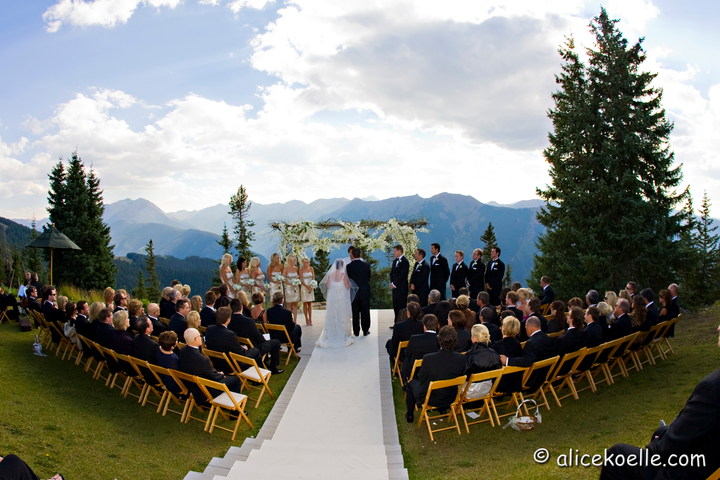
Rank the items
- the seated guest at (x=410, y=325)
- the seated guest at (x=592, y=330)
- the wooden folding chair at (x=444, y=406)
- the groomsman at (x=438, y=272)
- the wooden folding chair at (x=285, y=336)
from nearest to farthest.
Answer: the wooden folding chair at (x=444, y=406)
the seated guest at (x=592, y=330)
the seated guest at (x=410, y=325)
the wooden folding chair at (x=285, y=336)
the groomsman at (x=438, y=272)

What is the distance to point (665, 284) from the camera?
692 inches

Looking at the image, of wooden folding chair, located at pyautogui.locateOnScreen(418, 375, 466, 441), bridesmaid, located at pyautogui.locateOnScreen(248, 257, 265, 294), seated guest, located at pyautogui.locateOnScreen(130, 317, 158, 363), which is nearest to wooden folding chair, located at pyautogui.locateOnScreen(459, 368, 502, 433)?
wooden folding chair, located at pyautogui.locateOnScreen(418, 375, 466, 441)

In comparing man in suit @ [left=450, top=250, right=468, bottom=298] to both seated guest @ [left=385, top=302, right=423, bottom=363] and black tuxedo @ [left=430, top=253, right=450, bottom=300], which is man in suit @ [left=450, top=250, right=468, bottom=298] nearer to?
black tuxedo @ [left=430, top=253, right=450, bottom=300]

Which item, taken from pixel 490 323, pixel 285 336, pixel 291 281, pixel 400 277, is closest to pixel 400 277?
pixel 400 277

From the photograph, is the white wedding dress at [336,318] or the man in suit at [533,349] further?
the white wedding dress at [336,318]

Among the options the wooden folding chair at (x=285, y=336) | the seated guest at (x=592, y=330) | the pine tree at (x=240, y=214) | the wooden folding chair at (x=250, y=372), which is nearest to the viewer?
the seated guest at (x=592, y=330)

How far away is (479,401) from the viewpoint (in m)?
7.15

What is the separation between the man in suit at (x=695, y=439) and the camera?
10.7ft

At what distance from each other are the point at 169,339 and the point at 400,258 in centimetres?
632

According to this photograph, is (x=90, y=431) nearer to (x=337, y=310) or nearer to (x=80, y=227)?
(x=337, y=310)

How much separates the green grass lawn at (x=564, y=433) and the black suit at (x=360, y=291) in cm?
363

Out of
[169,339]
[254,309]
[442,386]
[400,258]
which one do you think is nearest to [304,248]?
[400,258]

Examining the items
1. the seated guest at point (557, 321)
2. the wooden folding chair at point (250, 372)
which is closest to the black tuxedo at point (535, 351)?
the seated guest at point (557, 321)
